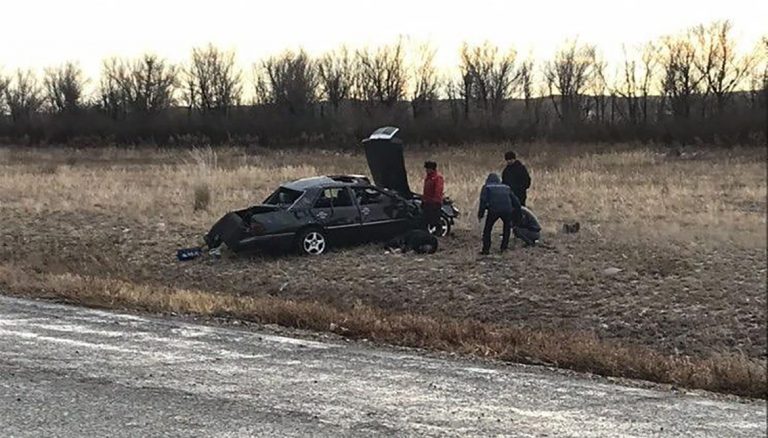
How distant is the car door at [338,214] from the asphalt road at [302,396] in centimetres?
829

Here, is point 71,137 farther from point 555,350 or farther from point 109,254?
point 555,350

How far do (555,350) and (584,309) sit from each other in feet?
12.3

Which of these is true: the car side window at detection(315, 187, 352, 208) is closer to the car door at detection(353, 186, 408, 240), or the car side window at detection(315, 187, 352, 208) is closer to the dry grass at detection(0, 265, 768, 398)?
the car door at detection(353, 186, 408, 240)

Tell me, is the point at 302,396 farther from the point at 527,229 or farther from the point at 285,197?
the point at 285,197

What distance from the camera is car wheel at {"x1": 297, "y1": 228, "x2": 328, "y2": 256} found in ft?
56.7

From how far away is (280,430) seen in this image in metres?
6.05

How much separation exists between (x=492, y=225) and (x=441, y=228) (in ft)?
8.34

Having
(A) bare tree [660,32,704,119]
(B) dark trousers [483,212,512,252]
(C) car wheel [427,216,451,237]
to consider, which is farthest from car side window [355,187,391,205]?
(A) bare tree [660,32,704,119]

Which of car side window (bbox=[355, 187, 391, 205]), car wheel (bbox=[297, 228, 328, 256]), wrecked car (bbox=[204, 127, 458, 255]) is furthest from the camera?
car side window (bbox=[355, 187, 391, 205])

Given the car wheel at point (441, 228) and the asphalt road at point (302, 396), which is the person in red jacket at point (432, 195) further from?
the asphalt road at point (302, 396)

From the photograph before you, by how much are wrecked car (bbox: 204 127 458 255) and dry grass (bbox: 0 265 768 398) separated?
3.42 meters

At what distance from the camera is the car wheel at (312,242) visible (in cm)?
1728

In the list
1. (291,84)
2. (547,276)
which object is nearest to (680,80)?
(547,276)

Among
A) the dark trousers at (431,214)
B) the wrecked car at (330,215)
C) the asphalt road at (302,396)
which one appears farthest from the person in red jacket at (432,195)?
the asphalt road at (302,396)
